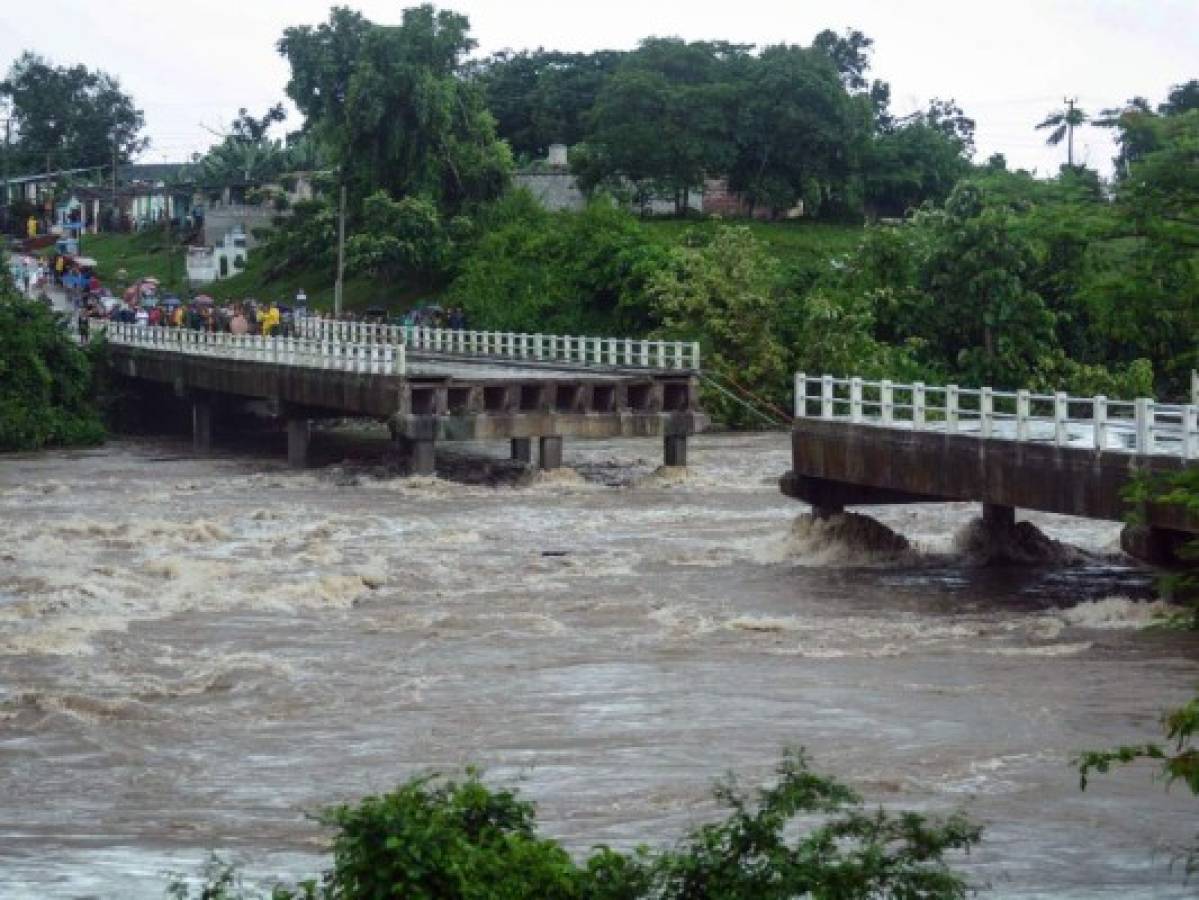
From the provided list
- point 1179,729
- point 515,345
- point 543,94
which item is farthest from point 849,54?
point 1179,729

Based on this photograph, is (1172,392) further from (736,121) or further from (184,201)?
(184,201)

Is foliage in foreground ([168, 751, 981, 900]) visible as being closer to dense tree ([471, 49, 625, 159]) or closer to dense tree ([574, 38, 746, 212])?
dense tree ([574, 38, 746, 212])

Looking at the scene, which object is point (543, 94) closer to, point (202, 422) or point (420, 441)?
point (202, 422)

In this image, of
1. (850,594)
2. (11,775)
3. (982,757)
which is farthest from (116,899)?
(850,594)

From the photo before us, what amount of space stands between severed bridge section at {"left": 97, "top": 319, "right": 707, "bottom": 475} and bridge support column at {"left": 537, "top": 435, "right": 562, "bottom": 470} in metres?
0.02

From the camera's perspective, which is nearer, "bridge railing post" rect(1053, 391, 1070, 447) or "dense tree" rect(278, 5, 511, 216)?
"bridge railing post" rect(1053, 391, 1070, 447)

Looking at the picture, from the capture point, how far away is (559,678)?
78.8 feet

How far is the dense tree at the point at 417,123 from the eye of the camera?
8712 cm

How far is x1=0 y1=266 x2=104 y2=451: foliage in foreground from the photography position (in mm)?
58531

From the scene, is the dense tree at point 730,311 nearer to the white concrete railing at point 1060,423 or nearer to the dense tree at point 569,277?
the dense tree at point 569,277

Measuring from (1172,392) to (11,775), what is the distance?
1668 inches

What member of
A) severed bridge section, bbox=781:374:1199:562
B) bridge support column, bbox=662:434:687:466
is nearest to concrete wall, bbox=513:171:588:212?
bridge support column, bbox=662:434:687:466

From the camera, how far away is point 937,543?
35.0m

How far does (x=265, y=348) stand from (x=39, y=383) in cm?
730
